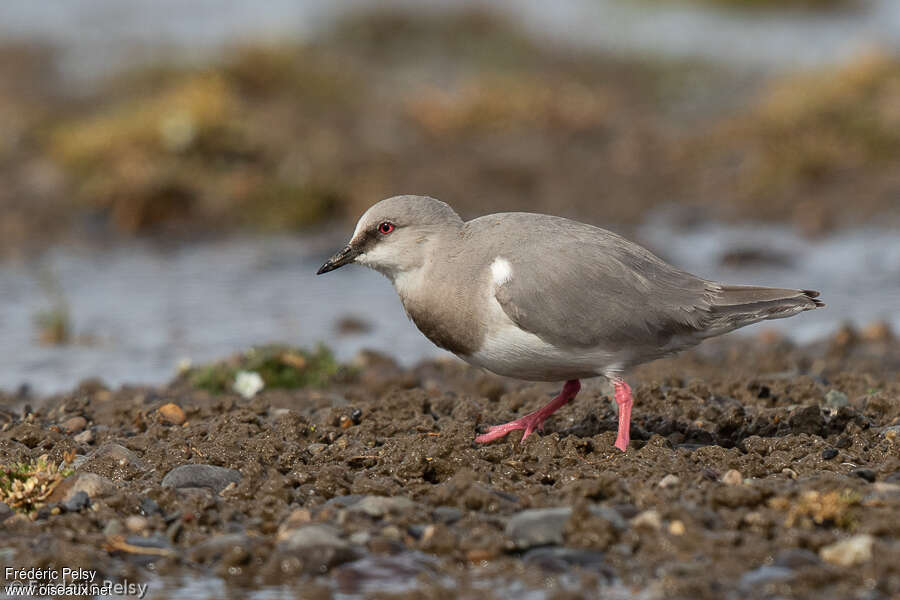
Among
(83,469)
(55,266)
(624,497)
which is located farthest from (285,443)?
Answer: (55,266)

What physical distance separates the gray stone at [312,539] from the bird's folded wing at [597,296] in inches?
71.0

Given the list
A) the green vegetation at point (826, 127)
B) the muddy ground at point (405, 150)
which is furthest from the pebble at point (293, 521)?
the green vegetation at point (826, 127)

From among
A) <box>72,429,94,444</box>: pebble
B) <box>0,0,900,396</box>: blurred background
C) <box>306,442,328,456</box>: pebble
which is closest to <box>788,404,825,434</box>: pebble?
<box>306,442,328,456</box>: pebble

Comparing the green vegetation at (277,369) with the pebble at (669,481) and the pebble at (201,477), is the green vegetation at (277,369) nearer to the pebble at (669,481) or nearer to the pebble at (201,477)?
A: the pebble at (201,477)

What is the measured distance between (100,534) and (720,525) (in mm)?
2910

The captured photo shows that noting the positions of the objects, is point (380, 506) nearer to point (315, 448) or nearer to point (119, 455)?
point (315, 448)

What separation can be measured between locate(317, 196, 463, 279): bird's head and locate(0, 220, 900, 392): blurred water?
310 centimetres

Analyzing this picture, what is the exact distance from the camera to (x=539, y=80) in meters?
19.6

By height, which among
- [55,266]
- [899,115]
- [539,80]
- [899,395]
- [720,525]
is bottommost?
[720,525]

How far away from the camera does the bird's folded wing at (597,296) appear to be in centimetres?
692

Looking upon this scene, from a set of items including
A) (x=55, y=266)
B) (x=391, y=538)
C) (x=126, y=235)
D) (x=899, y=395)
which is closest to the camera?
(x=391, y=538)

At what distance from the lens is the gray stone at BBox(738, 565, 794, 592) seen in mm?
5258

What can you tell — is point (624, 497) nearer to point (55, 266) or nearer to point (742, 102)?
point (55, 266)

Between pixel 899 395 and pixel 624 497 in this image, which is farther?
pixel 899 395
